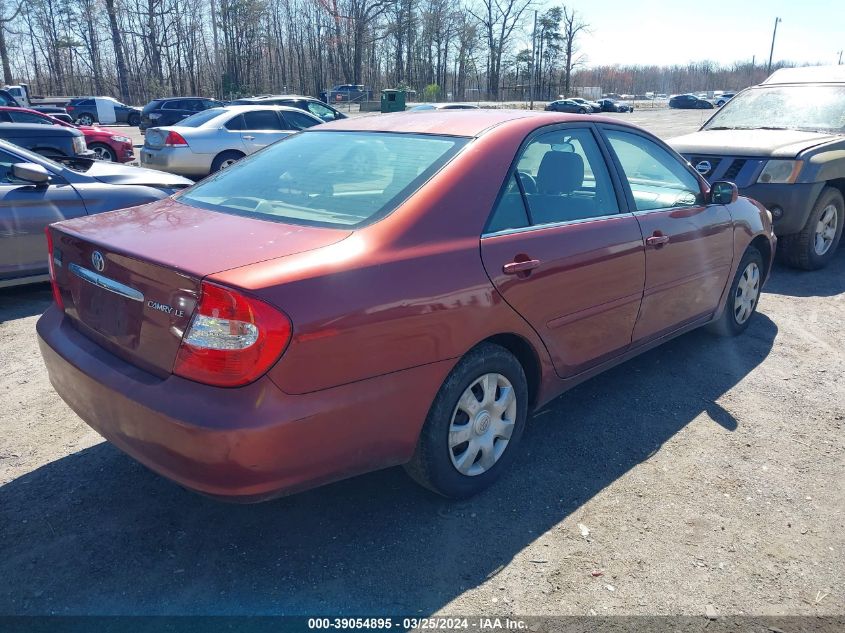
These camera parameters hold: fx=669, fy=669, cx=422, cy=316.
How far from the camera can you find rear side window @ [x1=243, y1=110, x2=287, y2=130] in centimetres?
1309

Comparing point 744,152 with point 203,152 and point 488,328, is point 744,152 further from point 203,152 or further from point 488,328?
point 203,152

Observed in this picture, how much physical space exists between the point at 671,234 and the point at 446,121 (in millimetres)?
1511

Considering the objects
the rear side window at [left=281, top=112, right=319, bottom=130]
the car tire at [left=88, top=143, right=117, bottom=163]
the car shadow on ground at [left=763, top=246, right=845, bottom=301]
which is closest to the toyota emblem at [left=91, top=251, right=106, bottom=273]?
the car shadow on ground at [left=763, top=246, right=845, bottom=301]

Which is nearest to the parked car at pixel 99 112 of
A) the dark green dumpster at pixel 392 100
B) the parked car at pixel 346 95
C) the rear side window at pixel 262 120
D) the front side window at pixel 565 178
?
the dark green dumpster at pixel 392 100

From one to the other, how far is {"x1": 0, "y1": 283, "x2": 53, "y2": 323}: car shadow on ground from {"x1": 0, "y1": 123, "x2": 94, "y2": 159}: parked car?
424cm

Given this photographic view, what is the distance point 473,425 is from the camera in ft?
9.57

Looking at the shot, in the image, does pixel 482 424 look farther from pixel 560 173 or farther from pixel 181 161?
pixel 181 161

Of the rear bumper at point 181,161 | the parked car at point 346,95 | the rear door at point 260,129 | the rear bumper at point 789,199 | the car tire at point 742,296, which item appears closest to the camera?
the car tire at point 742,296

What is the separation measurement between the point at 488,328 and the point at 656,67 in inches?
4414

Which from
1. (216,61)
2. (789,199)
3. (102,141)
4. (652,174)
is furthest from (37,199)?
(216,61)

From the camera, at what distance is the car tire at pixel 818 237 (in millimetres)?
Result: 6902

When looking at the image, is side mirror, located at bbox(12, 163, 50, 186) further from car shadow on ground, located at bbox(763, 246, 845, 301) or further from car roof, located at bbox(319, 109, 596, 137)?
car shadow on ground, located at bbox(763, 246, 845, 301)

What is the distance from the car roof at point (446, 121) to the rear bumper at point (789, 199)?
154 inches

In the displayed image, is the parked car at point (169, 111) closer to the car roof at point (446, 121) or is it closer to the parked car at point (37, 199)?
the parked car at point (37, 199)
